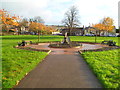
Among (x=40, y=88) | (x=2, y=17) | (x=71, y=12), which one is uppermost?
(x=71, y=12)

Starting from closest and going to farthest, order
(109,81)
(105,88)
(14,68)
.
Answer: (105,88)
(109,81)
(14,68)

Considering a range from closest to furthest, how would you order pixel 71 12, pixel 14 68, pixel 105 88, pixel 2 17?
pixel 105 88
pixel 14 68
pixel 2 17
pixel 71 12

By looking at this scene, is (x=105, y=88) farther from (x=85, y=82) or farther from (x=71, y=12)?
(x=71, y=12)

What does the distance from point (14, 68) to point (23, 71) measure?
0.88 metres

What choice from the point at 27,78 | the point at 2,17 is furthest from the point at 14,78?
the point at 2,17

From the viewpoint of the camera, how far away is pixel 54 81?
6109 millimetres

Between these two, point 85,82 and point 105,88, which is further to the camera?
point 85,82

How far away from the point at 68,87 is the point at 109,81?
2.01 meters

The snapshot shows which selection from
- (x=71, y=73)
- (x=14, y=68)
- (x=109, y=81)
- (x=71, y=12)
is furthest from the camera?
(x=71, y=12)

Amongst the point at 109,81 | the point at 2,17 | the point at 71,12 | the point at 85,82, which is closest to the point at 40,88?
the point at 85,82

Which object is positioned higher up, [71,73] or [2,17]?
[2,17]

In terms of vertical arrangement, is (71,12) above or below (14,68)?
above

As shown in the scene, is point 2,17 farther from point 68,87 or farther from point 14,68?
point 68,87

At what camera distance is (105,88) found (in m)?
5.32
